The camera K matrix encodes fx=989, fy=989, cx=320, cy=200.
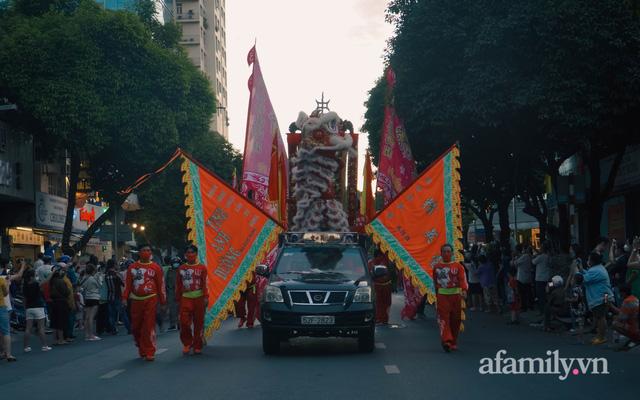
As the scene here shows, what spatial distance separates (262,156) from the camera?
22.3m

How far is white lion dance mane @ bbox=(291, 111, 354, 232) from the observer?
2127 centimetres

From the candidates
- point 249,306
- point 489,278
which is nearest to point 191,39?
point 489,278

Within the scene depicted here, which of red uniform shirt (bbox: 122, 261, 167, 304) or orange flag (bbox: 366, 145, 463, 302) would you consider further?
orange flag (bbox: 366, 145, 463, 302)

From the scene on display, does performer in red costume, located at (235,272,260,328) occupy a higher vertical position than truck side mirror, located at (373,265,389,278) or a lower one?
lower

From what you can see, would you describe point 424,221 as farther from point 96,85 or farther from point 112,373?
point 96,85

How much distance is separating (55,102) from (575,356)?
23.7 m

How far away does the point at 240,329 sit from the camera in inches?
878

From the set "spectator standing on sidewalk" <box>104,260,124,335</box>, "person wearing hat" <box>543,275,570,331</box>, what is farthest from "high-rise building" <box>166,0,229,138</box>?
"person wearing hat" <box>543,275,570,331</box>

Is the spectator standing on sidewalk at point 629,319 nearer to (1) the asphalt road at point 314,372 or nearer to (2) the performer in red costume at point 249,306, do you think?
(1) the asphalt road at point 314,372

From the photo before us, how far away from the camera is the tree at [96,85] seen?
34.0 m

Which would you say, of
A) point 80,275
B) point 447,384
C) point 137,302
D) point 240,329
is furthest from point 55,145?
point 447,384

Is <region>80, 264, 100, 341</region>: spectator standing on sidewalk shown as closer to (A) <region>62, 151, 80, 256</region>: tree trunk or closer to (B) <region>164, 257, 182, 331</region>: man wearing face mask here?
(B) <region>164, 257, 182, 331</region>: man wearing face mask

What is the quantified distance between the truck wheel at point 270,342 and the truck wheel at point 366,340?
4.29 feet

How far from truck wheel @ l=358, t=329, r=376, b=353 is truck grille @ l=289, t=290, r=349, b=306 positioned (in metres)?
0.63
